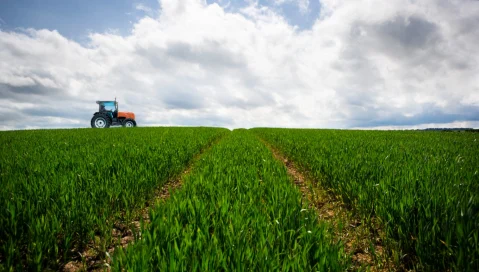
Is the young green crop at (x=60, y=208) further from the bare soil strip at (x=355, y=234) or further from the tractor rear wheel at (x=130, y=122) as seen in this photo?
the tractor rear wheel at (x=130, y=122)

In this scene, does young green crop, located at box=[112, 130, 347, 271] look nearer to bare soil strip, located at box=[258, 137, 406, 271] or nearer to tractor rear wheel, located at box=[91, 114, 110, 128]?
bare soil strip, located at box=[258, 137, 406, 271]

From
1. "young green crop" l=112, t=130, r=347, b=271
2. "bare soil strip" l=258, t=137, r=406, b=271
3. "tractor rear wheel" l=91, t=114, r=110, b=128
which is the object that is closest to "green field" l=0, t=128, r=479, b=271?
"young green crop" l=112, t=130, r=347, b=271

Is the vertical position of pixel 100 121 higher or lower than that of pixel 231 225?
higher

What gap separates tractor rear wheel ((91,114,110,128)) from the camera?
92.9ft

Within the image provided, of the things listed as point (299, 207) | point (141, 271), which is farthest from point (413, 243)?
point (141, 271)

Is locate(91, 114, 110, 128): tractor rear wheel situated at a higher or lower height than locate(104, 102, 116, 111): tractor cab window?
lower

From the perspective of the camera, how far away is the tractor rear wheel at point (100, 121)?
28328mm

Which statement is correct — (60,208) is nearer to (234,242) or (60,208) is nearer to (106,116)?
(234,242)

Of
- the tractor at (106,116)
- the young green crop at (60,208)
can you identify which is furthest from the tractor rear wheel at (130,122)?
the young green crop at (60,208)

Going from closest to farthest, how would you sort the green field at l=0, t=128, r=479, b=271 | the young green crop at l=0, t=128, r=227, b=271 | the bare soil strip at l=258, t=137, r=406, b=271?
the green field at l=0, t=128, r=479, b=271 → the young green crop at l=0, t=128, r=227, b=271 → the bare soil strip at l=258, t=137, r=406, b=271

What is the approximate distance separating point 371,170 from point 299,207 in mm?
3049

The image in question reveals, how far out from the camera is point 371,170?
18.6 ft

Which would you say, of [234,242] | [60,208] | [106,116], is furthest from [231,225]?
[106,116]

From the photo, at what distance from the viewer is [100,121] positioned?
28.7 m
